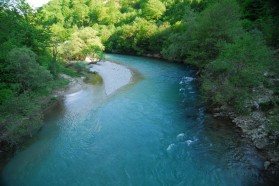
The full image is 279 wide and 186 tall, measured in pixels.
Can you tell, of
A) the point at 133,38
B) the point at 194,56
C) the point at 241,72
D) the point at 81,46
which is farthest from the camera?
the point at 133,38

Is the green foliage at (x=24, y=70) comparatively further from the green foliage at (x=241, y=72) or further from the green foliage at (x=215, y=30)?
the green foliage at (x=215, y=30)

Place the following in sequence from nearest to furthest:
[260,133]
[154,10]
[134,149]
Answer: [260,133] < [134,149] < [154,10]

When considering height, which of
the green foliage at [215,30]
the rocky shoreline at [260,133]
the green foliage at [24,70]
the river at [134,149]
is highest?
the green foliage at [215,30]

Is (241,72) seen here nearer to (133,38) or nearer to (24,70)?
(24,70)

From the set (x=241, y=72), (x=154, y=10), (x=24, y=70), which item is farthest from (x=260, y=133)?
(x=154, y=10)

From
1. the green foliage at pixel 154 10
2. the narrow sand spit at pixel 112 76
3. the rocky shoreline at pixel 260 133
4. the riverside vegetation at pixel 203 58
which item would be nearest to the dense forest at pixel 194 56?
the riverside vegetation at pixel 203 58

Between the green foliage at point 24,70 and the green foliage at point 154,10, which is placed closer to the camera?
the green foliage at point 24,70

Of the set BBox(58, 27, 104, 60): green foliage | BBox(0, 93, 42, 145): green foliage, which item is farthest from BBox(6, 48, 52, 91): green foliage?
BBox(58, 27, 104, 60): green foliage

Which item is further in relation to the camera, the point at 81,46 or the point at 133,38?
the point at 133,38

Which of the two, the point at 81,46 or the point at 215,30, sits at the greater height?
the point at 215,30
